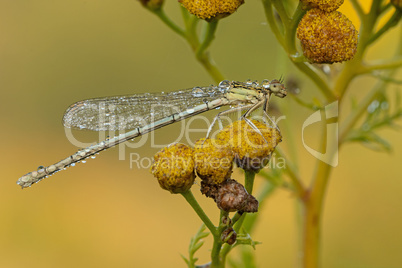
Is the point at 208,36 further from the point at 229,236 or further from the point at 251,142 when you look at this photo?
the point at 229,236

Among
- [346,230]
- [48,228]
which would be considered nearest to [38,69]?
[48,228]

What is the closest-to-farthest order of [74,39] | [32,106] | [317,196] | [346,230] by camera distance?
[317,196] < [346,230] < [32,106] < [74,39]

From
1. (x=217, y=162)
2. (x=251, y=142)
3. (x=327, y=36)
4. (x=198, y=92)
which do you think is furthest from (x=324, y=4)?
(x=198, y=92)

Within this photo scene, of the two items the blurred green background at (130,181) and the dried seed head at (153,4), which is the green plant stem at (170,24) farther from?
the blurred green background at (130,181)

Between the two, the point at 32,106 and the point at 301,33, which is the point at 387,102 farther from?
the point at 32,106

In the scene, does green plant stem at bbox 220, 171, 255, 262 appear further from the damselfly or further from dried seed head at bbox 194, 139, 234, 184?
the damselfly

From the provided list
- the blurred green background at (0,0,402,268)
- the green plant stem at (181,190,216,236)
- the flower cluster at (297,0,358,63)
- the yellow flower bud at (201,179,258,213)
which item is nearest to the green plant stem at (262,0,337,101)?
the flower cluster at (297,0,358,63)
